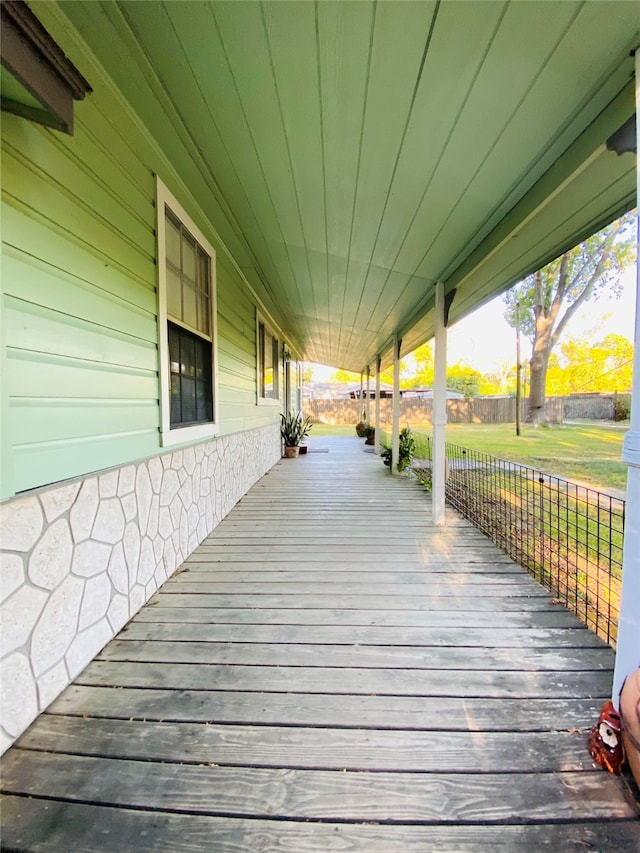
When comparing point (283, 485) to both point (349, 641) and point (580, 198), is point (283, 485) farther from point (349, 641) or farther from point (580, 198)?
point (580, 198)

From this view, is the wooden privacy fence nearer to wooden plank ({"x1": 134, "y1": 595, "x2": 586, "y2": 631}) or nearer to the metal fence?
the metal fence

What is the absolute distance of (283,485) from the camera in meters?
5.43

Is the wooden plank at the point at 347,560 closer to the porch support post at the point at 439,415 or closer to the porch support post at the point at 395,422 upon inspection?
the porch support post at the point at 439,415

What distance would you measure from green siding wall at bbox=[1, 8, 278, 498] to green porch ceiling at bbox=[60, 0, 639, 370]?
298mm

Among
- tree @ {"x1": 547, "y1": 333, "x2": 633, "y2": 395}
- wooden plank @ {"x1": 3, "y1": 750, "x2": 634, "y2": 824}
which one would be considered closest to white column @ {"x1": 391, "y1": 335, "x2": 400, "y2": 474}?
wooden plank @ {"x1": 3, "y1": 750, "x2": 634, "y2": 824}

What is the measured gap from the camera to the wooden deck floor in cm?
102

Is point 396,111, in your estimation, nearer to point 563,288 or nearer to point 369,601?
point 369,601

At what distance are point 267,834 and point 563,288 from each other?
16.2 metres

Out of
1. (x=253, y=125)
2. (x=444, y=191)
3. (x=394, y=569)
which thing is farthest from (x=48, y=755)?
(x=444, y=191)

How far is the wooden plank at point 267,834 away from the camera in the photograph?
3.19 feet

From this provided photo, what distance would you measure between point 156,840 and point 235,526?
264 centimetres

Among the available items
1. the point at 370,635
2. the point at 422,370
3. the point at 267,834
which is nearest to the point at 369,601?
the point at 370,635

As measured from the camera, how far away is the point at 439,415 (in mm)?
3875

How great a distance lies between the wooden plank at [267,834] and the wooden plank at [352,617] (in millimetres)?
939
